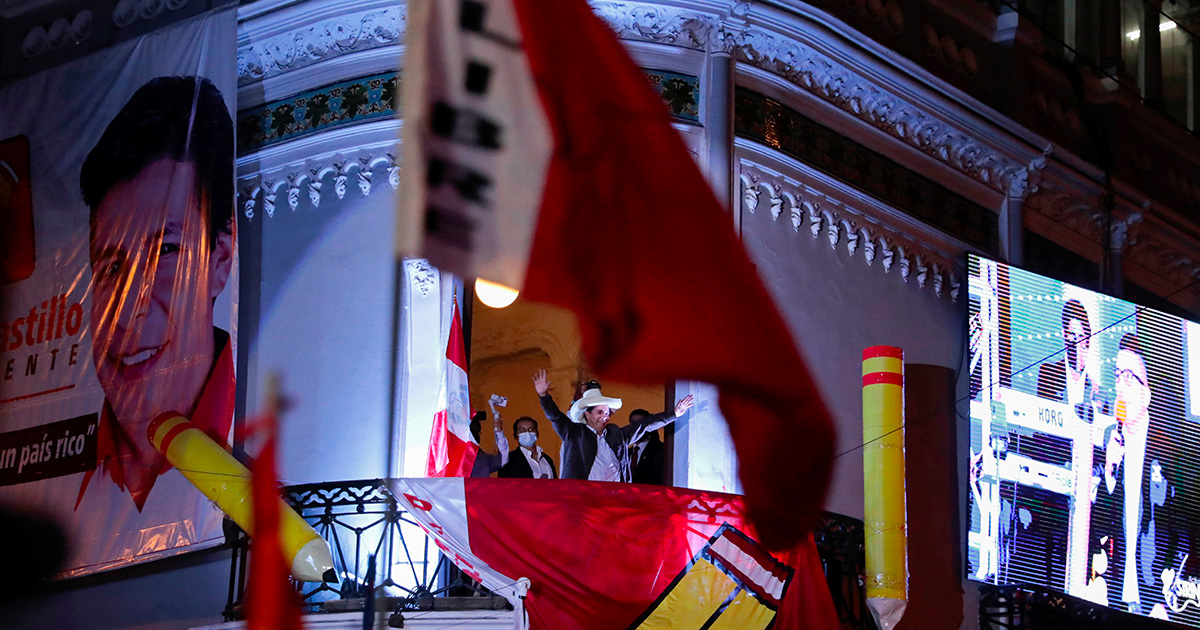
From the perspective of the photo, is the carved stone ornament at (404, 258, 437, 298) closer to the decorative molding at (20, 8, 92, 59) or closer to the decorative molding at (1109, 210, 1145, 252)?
the decorative molding at (20, 8, 92, 59)

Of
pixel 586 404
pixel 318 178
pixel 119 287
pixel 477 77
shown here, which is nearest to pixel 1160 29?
pixel 586 404

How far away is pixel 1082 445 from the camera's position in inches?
400

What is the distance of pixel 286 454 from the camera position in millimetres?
8508

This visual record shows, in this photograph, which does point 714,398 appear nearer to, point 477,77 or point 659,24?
point 659,24

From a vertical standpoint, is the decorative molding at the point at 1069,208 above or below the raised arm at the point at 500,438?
above

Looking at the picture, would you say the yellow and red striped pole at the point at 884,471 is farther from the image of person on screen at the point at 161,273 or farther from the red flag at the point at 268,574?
the image of person on screen at the point at 161,273

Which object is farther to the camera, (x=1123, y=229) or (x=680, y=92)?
(x=1123, y=229)

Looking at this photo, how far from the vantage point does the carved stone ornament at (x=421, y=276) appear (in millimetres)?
8500

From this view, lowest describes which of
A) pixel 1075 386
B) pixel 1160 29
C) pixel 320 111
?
pixel 1075 386

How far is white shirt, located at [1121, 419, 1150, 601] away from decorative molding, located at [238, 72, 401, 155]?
5.55 meters

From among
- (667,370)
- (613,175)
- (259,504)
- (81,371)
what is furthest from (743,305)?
(81,371)

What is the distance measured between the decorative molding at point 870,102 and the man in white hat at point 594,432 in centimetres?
231

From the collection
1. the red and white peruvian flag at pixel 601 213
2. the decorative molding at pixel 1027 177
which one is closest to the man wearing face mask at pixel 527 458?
the red and white peruvian flag at pixel 601 213

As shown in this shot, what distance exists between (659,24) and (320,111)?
7.03ft
